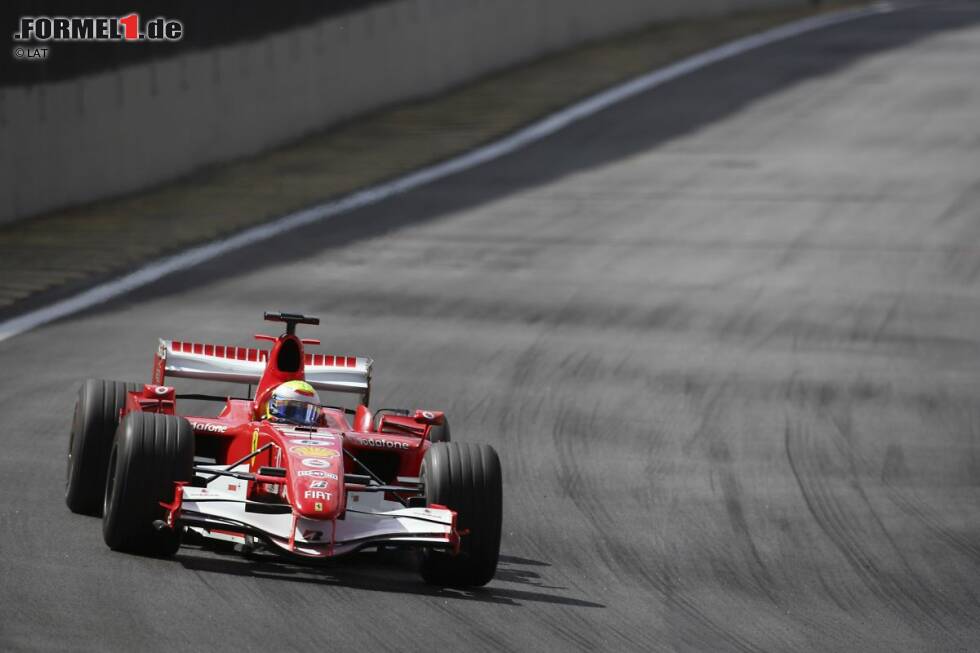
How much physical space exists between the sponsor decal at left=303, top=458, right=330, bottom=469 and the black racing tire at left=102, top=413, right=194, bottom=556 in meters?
0.60

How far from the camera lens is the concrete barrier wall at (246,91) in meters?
19.4

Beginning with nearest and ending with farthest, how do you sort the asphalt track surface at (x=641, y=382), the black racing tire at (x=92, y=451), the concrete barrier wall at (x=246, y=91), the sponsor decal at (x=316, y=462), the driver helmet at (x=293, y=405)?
1. the asphalt track surface at (x=641, y=382)
2. the sponsor decal at (x=316, y=462)
3. the black racing tire at (x=92, y=451)
4. the driver helmet at (x=293, y=405)
5. the concrete barrier wall at (x=246, y=91)

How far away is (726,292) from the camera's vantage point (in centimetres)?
1798

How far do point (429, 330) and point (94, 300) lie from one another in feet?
11.3

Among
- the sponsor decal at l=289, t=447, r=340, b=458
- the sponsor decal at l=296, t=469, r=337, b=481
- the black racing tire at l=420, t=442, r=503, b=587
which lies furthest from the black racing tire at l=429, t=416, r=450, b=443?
the sponsor decal at l=296, t=469, r=337, b=481

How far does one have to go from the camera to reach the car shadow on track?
27.6ft

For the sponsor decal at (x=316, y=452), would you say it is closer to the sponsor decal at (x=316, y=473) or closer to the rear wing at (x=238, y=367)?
the sponsor decal at (x=316, y=473)

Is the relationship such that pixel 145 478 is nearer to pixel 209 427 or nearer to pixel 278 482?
pixel 278 482

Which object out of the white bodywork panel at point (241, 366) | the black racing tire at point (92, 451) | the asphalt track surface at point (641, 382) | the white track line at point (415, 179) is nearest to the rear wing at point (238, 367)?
the white bodywork panel at point (241, 366)

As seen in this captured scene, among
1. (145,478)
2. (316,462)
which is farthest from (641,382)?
(145,478)

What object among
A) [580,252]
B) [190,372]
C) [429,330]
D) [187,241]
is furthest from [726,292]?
[190,372]

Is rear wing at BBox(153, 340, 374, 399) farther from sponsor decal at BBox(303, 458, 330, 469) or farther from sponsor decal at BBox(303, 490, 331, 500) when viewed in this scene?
sponsor decal at BBox(303, 490, 331, 500)

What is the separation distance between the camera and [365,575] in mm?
8664

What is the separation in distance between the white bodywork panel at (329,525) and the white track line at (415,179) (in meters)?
7.11
